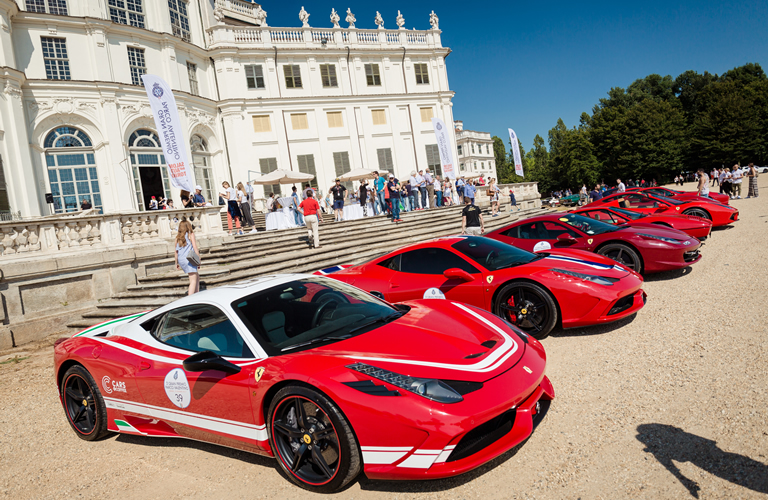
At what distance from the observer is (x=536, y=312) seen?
5684 mm

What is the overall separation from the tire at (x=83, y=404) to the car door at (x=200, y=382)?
0.79 meters

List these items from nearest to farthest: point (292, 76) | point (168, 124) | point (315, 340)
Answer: point (315, 340) < point (168, 124) < point (292, 76)

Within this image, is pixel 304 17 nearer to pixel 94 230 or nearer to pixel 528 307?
pixel 94 230

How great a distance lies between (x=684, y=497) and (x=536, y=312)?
321 cm

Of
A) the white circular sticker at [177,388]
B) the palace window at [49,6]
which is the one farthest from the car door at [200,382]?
the palace window at [49,6]

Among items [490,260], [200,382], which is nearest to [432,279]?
[490,260]

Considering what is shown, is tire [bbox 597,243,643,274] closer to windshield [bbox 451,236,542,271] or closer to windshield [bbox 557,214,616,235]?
windshield [bbox 557,214,616,235]

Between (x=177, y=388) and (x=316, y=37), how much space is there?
3346 centimetres

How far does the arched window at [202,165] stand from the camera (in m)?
27.9

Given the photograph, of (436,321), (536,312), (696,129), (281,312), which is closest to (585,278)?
(536,312)

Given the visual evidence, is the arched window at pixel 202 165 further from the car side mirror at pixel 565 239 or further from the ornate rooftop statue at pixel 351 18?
the car side mirror at pixel 565 239

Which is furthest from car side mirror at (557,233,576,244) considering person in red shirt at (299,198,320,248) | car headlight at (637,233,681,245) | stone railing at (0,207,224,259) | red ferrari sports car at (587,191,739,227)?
stone railing at (0,207,224,259)

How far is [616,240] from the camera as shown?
7.98 m

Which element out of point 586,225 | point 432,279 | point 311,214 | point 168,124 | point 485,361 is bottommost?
point 485,361
